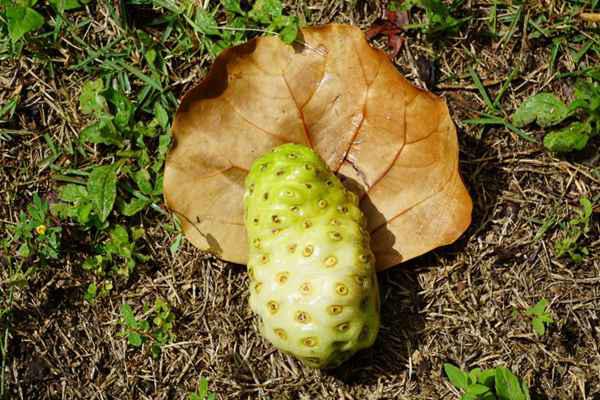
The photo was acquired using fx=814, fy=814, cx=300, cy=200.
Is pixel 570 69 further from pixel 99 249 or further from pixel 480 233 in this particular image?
pixel 99 249

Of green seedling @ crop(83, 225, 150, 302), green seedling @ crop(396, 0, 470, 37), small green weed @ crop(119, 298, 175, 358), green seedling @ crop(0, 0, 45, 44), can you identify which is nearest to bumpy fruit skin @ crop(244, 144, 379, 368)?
small green weed @ crop(119, 298, 175, 358)

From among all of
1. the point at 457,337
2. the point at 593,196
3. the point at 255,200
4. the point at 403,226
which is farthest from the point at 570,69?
the point at 255,200

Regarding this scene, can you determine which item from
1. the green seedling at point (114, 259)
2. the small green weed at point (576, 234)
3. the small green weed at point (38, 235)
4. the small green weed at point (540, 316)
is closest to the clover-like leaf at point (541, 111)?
the small green weed at point (576, 234)

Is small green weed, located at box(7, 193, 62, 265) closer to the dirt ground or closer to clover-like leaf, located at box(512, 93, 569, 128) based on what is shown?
the dirt ground

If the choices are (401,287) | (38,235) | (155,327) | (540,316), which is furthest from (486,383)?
(38,235)

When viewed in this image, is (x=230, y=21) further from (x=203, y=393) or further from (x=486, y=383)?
(x=486, y=383)

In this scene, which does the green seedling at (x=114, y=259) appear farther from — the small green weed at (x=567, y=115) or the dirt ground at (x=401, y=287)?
the small green weed at (x=567, y=115)

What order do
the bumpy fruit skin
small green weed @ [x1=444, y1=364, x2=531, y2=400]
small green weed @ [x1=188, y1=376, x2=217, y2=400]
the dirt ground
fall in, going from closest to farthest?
the bumpy fruit skin → small green weed @ [x1=444, y1=364, x2=531, y2=400] → small green weed @ [x1=188, y1=376, x2=217, y2=400] → the dirt ground
